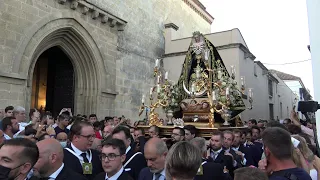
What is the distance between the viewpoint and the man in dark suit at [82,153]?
3.44 meters

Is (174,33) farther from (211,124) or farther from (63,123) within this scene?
(63,123)

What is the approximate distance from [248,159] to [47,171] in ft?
12.4

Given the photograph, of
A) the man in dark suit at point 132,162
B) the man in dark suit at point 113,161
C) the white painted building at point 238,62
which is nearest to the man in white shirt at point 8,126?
the man in dark suit at point 132,162

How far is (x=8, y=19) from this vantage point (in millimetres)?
8758

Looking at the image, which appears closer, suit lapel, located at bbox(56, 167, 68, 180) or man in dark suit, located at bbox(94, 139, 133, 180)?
suit lapel, located at bbox(56, 167, 68, 180)

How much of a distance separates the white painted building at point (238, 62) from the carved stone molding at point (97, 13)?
13.0 feet

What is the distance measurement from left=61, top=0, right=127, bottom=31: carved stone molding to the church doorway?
2.07 m

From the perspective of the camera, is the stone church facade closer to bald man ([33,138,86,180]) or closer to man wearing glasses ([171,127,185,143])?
man wearing glasses ([171,127,185,143])

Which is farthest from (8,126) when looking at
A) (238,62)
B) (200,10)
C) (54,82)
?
(200,10)

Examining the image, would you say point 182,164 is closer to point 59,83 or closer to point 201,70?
point 201,70

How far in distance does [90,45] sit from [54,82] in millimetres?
2798

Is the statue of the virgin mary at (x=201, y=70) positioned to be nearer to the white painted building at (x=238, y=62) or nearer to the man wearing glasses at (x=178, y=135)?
the man wearing glasses at (x=178, y=135)

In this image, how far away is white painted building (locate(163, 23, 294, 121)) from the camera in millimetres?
14711

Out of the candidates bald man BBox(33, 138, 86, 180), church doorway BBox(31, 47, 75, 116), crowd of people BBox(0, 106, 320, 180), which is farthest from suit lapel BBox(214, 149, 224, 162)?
church doorway BBox(31, 47, 75, 116)
